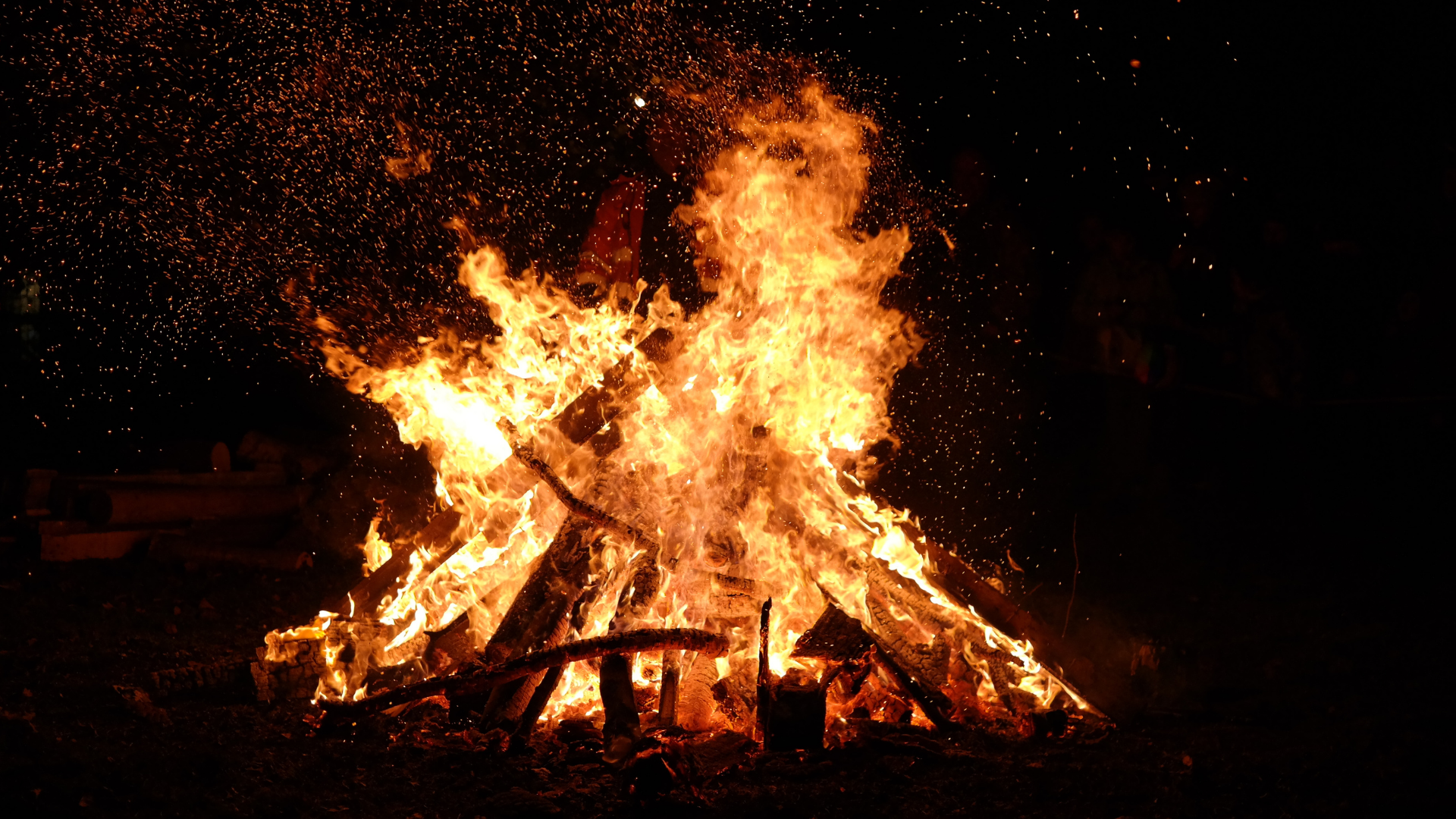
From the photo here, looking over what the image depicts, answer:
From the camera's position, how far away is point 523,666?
13.8 ft

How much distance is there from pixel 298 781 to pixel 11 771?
3.52ft

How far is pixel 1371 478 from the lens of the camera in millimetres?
8406

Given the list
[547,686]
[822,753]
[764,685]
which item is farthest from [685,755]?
[547,686]

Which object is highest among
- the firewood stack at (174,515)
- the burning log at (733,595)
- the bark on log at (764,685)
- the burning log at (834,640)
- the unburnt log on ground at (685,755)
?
the firewood stack at (174,515)

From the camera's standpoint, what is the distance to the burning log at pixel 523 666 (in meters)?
4.20

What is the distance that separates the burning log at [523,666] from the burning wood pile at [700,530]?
0.5 inches

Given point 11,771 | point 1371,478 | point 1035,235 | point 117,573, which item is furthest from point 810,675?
point 1035,235

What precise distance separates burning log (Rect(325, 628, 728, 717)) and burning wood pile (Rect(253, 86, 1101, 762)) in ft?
0.04

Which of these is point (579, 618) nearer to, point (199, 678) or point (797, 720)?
point (797, 720)

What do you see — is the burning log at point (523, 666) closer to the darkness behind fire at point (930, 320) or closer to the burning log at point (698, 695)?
the burning log at point (698, 695)

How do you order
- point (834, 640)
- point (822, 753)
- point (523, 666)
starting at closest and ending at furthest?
point (822, 753), point (523, 666), point (834, 640)

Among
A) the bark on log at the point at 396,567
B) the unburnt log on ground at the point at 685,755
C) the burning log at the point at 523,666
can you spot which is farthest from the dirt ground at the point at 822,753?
the bark on log at the point at 396,567

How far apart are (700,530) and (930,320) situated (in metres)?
6.53

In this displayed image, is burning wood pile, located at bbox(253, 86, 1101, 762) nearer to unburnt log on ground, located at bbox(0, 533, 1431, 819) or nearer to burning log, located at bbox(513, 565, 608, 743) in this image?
burning log, located at bbox(513, 565, 608, 743)
